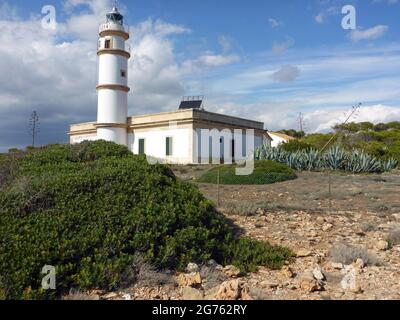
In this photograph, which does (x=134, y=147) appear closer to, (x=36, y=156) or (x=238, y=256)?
(x=36, y=156)

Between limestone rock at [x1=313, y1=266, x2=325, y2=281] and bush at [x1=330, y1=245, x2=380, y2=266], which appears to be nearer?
limestone rock at [x1=313, y1=266, x2=325, y2=281]

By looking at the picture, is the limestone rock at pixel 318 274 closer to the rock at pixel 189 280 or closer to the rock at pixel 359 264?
→ the rock at pixel 359 264

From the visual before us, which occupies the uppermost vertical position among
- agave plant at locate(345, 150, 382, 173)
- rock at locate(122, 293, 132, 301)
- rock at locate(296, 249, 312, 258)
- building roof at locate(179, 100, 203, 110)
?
building roof at locate(179, 100, 203, 110)

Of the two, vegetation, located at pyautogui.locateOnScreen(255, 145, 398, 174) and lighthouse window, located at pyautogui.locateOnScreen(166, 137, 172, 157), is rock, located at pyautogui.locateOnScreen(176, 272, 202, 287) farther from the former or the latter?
lighthouse window, located at pyautogui.locateOnScreen(166, 137, 172, 157)

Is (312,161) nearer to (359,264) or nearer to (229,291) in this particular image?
(359,264)

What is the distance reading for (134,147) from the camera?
2911 centimetres

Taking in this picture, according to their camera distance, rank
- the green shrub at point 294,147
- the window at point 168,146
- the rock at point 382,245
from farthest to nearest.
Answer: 1. the window at point 168,146
2. the green shrub at point 294,147
3. the rock at point 382,245

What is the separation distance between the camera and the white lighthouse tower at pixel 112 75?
27484 millimetres

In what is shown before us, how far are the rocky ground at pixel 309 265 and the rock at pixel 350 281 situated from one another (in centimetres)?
1

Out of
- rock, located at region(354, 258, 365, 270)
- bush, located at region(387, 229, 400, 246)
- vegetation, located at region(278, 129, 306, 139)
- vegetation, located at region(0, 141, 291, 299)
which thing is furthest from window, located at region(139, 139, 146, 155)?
vegetation, located at region(278, 129, 306, 139)

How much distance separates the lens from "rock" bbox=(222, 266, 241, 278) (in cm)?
561

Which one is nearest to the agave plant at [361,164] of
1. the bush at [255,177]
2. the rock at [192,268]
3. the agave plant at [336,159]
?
the agave plant at [336,159]

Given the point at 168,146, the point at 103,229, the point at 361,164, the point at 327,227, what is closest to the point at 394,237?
the point at 327,227
